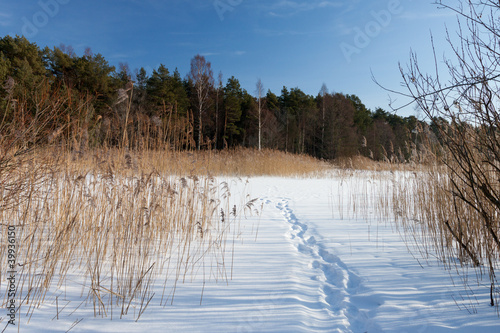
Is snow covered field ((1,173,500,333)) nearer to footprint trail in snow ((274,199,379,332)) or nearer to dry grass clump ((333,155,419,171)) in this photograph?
footprint trail in snow ((274,199,379,332))

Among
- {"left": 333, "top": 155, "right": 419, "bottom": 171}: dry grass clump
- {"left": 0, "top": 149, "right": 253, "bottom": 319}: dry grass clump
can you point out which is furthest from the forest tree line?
{"left": 0, "top": 149, "right": 253, "bottom": 319}: dry grass clump

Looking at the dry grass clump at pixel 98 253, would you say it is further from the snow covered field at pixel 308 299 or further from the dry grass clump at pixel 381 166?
the dry grass clump at pixel 381 166

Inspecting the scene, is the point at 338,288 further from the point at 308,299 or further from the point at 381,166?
the point at 381,166

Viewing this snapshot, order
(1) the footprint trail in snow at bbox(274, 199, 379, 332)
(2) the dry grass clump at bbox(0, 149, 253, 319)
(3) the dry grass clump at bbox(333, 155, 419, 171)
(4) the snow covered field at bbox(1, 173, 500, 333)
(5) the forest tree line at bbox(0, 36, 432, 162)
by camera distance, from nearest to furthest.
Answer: (4) the snow covered field at bbox(1, 173, 500, 333), (1) the footprint trail in snow at bbox(274, 199, 379, 332), (2) the dry grass clump at bbox(0, 149, 253, 319), (3) the dry grass clump at bbox(333, 155, 419, 171), (5) the forest tree line at bbox(0, 36, 432, 162)

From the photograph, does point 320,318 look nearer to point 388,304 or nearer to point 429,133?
point 388,304

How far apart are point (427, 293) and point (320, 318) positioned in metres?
0.91

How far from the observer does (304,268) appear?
239 cm

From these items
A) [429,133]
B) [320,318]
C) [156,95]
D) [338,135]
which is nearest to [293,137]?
[338,135]

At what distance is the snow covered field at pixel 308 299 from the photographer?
147 cm

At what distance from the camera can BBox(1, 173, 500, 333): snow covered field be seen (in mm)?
1468

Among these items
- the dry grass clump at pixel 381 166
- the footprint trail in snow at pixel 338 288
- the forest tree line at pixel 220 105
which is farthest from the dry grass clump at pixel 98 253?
the forest tree line at pixel 220 105

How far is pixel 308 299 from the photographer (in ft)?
5.95

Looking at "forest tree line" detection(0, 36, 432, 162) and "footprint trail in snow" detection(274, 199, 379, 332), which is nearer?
"footprint trail in snow" detection(274, 199, 379, 332)

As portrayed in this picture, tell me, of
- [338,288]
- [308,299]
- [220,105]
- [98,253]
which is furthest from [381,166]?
[220,105]
